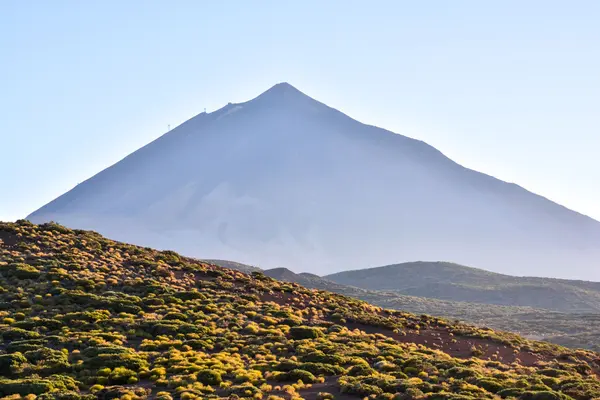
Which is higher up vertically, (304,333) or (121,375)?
(304,333)

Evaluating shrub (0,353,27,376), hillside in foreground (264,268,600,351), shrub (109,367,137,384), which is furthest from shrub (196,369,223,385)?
hillside in foreground (264,268,600,351)

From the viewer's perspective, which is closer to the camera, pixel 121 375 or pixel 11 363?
pixel 121 375

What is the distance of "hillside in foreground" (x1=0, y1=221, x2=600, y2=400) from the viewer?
26797 mm

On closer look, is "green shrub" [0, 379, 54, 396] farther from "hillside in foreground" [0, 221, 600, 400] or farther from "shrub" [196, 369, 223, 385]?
"shrub" [196, 369, 223, 385]

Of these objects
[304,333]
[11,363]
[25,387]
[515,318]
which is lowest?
[25,387]

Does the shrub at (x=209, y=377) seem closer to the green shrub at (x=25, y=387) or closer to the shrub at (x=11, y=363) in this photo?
the green shrub at (x=25, y=387)

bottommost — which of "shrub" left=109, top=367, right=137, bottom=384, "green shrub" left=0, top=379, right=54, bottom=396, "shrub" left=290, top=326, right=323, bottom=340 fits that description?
"green shrub" left=0, top=379, right=54, bottom=396

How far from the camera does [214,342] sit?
34.6 meters

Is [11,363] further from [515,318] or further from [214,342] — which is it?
[515,318]

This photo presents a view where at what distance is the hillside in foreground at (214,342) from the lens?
2680 cm

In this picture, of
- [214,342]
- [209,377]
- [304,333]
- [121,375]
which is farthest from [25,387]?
[304,333]

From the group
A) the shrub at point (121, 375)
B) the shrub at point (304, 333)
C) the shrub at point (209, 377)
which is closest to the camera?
the shrub at point (209, 377)

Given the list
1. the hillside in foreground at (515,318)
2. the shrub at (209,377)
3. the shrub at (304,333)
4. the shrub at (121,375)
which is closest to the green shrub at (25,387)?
the shrub at (121,375)

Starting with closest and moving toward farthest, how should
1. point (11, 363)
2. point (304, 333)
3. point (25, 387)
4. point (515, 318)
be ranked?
point (25, 387) → point (11, 363) → point (304, 333) → point (515, 318)
